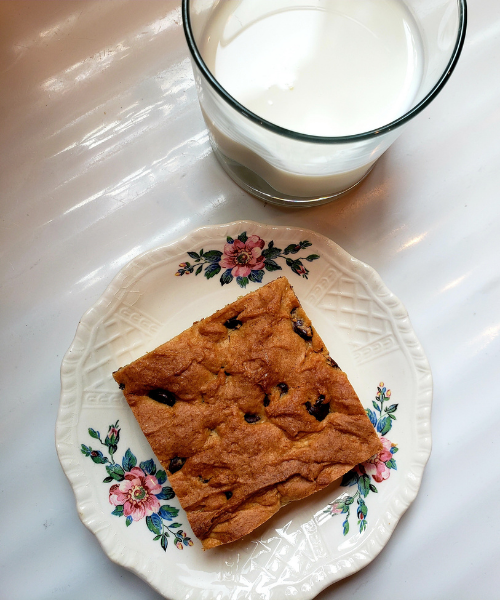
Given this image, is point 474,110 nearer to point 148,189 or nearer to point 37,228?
point 148,189

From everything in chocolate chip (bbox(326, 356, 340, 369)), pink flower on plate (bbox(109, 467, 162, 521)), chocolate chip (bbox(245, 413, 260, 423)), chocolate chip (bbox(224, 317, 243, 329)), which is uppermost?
chocolate chip (bbox(224, 317, 243, 329))

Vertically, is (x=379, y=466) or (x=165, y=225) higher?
(x=165, y=225)

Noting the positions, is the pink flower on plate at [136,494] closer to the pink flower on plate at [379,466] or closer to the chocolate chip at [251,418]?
the chocolate chip at [251,418]

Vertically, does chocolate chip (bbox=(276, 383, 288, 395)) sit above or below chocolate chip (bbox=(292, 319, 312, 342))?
below

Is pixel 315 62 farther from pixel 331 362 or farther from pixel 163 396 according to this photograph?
pixel 163 396

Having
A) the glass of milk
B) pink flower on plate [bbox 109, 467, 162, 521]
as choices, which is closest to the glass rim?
the glass of milk

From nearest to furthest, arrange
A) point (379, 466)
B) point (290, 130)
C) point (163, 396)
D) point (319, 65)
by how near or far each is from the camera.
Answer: point (290, 130) < point (319, 65) < point (163, 396) < point (379, 466)

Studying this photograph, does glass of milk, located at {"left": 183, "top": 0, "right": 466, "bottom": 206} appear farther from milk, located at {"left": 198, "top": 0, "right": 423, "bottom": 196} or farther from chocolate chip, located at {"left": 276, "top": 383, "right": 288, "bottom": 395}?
chocolate chip, located at {"left": 276, "top": 383, "right": 288, "bottom": 395}

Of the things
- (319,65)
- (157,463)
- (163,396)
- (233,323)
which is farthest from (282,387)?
(319,65)
